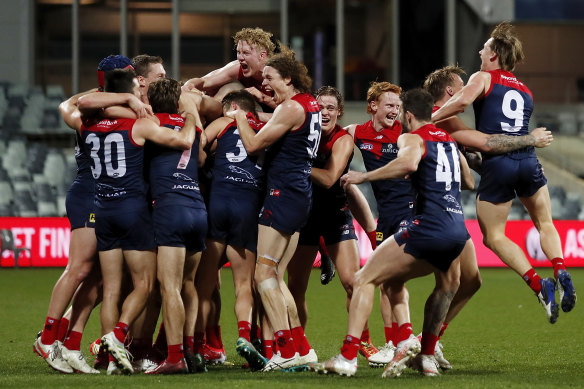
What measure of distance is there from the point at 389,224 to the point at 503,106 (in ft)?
4.69

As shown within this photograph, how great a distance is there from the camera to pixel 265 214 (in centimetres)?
793

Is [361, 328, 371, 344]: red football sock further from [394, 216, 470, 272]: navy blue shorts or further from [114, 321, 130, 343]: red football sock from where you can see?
[114, 321, 130, 343]: red football sock

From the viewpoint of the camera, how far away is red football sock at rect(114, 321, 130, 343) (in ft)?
24.6

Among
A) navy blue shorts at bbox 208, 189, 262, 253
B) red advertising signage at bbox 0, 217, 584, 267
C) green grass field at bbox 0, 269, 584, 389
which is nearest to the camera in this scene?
green grass field at bbox 0, 269, 584, 389

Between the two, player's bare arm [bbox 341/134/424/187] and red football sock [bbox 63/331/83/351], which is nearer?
player's bare arm [bbox 341/134/424/187]

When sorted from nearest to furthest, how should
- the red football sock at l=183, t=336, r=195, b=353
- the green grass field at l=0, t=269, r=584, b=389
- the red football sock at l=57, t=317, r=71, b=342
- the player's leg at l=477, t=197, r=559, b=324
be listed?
the green grass field at l=0, t=269, r=584, b=389 → the red football sock at l=183, t=336, r=195, b=353 → the red football sock at l=57, t=317, r=71, b=342 → the player's leg at l=477, t=197, r=559, b=324

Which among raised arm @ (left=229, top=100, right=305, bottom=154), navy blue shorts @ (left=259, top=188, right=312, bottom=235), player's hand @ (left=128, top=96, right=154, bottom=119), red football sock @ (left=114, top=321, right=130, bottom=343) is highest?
player's hand @ (left=128, top=96, right=154, bottom=119)

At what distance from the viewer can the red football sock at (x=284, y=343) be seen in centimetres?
777

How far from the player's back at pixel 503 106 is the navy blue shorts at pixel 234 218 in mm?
2181

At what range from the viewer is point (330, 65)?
83.5ft

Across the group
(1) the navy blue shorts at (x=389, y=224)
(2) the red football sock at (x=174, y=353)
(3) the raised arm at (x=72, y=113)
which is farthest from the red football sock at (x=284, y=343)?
(3) the raised arm at (x=72, y=113)

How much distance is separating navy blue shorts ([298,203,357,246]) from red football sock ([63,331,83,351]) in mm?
2089

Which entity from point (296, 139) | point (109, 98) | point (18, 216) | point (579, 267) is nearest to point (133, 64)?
point (109, 98)

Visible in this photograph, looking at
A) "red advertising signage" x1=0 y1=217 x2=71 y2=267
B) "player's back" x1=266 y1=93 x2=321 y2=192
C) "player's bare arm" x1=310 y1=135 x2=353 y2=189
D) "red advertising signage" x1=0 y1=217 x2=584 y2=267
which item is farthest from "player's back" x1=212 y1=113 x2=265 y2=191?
"red advertising signage" x1=0 y1=217 x2=71 y2=267
